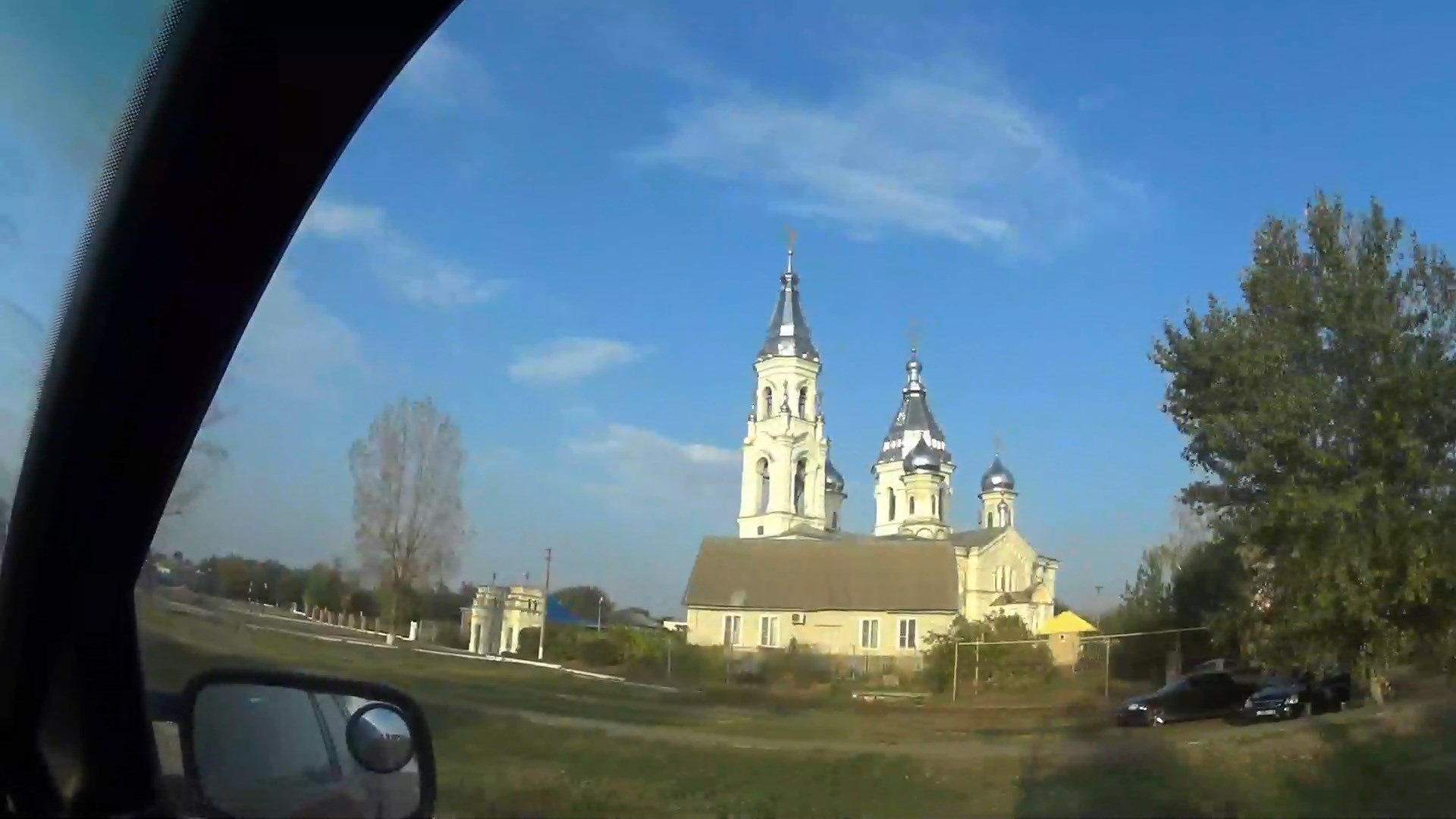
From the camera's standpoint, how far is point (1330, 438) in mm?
4945

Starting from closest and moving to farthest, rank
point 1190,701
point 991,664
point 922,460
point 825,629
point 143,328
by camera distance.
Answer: point 143,328
point 1190,701
point 991,664
point 825,629
point 922,460

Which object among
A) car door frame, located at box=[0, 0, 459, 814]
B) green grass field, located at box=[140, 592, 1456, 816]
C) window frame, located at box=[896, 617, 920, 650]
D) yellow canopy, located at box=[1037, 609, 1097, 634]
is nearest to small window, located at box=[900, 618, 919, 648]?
window frame, located at box=[896, 617, 920, 650]

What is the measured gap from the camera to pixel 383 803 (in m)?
3.18

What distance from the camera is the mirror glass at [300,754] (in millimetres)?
3172

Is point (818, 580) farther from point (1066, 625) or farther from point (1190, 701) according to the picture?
point (1190, 701)

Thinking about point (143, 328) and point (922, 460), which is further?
point (922, 460)

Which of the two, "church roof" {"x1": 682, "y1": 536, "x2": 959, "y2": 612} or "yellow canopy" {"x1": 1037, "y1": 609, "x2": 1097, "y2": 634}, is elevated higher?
"church roof" {"x1": 682, "y1": 536, "x2": 959, "y2": 612}

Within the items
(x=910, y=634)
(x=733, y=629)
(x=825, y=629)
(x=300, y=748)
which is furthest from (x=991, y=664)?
(x=300, y=748)

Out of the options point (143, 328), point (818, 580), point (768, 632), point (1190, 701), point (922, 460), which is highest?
point (922, 460)

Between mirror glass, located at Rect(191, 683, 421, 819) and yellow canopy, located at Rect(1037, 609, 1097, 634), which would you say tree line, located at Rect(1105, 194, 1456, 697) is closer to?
yellow canopy, located at Rect(1037, 609, 1097, 634)

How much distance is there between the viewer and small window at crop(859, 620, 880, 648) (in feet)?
16.5

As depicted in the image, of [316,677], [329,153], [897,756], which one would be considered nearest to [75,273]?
[329,153]

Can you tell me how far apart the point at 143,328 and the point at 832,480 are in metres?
4.65

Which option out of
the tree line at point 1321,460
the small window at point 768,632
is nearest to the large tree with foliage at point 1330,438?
the tree line at point 1321,460
